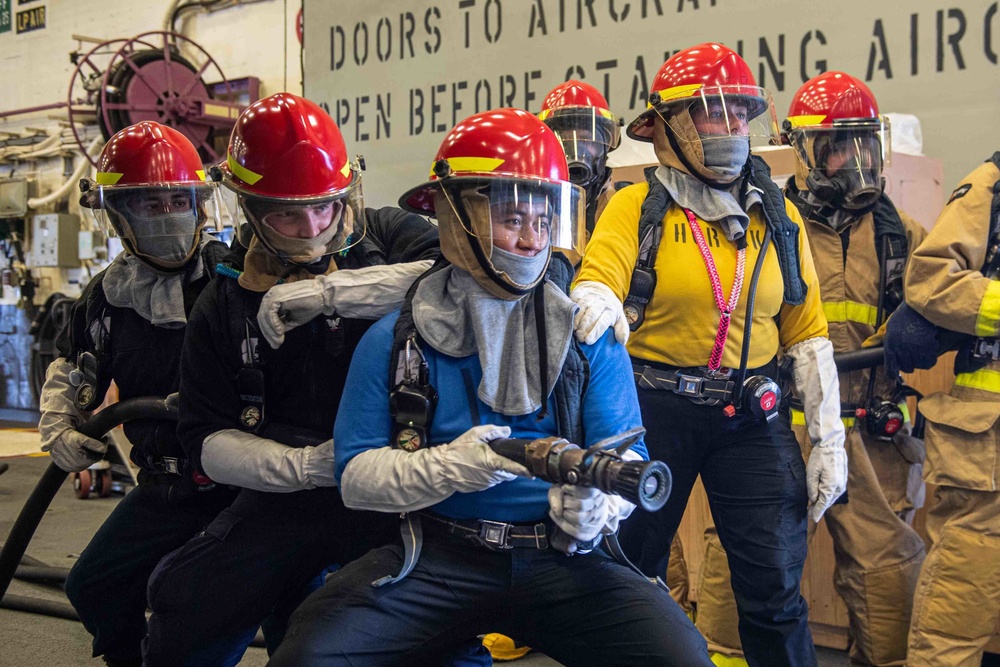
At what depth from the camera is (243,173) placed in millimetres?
2324

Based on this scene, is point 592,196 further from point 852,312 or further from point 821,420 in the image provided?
point 821,420

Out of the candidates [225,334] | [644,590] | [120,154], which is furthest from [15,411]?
[644,590]

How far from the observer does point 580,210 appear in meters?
2.14

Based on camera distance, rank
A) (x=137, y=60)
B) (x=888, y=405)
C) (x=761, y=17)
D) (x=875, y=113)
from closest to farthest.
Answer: (x=888, y=405) < (x=875, y=113) < (x=761, y=17) < (x=137, y=60)

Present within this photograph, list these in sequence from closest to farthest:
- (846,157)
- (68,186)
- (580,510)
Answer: (580,510) < (846,157) < (68,186)

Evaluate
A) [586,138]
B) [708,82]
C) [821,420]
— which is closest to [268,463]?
[821,420]

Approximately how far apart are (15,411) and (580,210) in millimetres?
11006

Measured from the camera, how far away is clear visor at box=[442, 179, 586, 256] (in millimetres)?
2014

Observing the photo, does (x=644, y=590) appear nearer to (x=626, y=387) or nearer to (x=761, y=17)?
(x=626, y=387)

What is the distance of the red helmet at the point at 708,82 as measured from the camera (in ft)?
9.32

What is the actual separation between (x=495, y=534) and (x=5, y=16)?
41.2 feet

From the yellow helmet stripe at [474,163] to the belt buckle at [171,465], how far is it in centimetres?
129

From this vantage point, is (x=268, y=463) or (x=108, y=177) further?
(x=108, y=177)

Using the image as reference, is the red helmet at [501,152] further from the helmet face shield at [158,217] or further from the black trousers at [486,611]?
the helmet face shield at [158,217]
